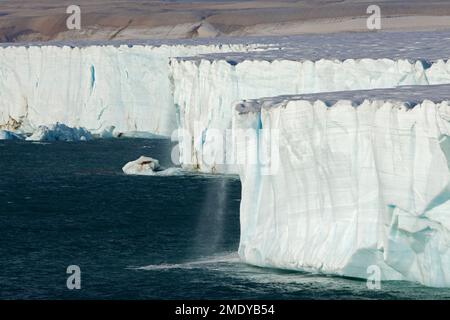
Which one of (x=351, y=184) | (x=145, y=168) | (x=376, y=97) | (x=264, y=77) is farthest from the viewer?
(x=145, y=168)

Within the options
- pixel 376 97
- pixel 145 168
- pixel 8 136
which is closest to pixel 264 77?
pixel 145 168

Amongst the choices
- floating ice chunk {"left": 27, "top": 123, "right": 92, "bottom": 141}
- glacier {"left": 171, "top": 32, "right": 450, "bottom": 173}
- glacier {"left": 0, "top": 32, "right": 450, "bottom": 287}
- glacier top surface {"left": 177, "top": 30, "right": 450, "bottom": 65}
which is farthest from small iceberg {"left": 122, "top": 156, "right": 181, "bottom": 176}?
glacier {"left": 0, "top": 32, "right": 450, "bottom": 287}

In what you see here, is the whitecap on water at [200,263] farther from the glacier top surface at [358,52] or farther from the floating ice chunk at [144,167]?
the floating ice chunk at [144,167]

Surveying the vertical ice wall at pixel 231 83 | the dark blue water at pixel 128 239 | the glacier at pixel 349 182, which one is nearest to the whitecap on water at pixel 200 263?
the dark blue water at pixel 128 239

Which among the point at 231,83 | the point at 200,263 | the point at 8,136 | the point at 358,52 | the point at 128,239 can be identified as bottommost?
the point at 200,263

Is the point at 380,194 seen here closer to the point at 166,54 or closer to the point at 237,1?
the point at 166,54

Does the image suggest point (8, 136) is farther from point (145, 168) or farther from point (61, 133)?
point (145, 168)
